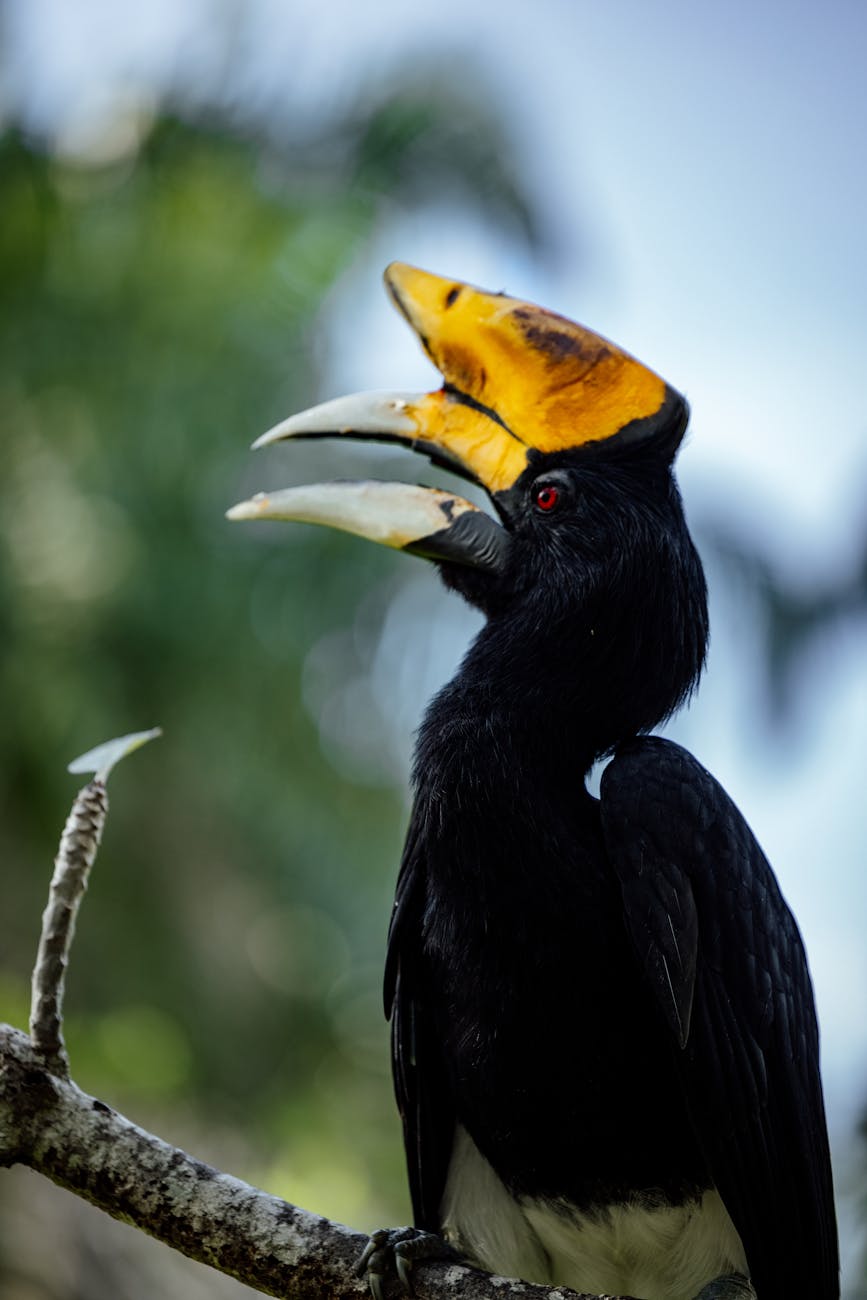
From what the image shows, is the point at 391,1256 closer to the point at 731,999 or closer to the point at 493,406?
the point at 731,999

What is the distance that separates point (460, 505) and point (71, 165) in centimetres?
416

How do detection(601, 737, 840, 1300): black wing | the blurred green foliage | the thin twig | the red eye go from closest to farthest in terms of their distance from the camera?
the thin twig < detection(601, 737, 840, 1300): black wing < the red eye < the blurred green foliage

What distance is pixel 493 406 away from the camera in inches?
107

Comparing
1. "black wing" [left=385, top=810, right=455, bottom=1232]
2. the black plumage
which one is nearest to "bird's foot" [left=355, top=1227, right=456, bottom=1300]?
the black plumage

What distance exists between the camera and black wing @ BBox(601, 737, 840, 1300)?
89.7 inches

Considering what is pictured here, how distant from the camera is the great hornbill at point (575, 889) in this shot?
7.64 feet

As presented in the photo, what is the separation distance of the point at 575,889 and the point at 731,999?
0.32 metres

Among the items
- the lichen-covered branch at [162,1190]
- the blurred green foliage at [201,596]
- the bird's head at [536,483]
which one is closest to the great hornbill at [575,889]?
the bird's head at [536,483]

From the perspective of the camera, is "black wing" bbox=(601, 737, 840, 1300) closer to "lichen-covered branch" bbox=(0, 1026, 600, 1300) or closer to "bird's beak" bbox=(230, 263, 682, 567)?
"lichen-covered branch" bbox=(0, 1026, 600, 1300)

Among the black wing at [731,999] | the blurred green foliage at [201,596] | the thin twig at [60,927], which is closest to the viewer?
the thin twig at [60,927]

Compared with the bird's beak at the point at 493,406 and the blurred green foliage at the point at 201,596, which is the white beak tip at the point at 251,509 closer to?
the bird's beak at the point at 493,406

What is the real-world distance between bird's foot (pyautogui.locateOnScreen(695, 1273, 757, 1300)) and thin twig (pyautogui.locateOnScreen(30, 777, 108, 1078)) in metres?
1.16

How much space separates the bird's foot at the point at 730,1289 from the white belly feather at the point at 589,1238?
0.01 meters

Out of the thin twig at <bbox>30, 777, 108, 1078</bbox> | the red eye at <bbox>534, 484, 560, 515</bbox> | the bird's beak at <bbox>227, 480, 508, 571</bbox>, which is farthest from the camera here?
the red eye at <bbox>534, 484, 560, 515</bbox>
